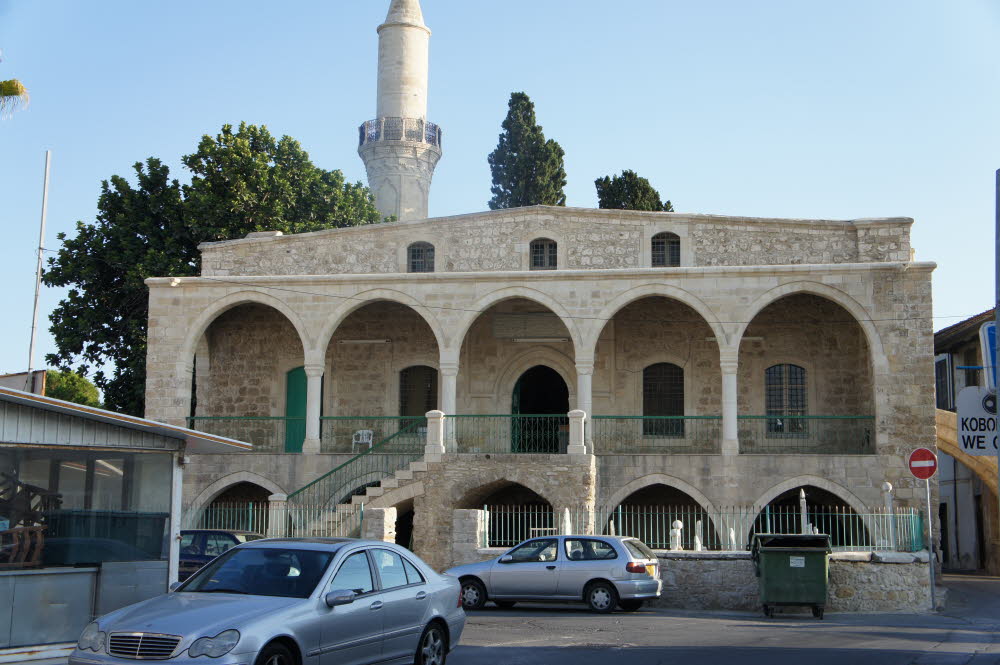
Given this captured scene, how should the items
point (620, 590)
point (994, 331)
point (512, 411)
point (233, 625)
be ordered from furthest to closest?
point (512, 411) → point (620, 590) → point (994, 331) → point (233, 625)

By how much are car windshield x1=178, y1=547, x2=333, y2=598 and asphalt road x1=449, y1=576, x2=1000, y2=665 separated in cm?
224

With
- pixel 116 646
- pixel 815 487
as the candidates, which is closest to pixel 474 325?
pixel 815 487

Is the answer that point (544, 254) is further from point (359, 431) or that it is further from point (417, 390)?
point (359, 431)

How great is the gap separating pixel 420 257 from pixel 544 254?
9.05 feet

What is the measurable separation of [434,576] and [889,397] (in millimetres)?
14004

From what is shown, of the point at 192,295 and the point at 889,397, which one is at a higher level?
the point at 192,295

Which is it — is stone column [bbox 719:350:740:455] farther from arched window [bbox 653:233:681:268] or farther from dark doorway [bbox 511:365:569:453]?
dark doorway [bbox 511:365:569:453]

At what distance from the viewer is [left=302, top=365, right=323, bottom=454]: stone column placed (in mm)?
22078

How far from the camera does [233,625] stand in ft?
22.6

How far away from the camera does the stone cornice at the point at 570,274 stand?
68.9ft

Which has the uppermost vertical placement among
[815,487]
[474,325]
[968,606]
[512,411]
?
[474,325]

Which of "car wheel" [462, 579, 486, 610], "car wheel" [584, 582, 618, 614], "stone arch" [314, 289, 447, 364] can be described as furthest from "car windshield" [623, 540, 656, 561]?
"stone arch" [314, 289, 447, 364]

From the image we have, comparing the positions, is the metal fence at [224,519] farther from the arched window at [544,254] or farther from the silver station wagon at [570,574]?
the arched window at [544,254]

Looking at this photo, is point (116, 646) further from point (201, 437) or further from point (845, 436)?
point (845, 436)
